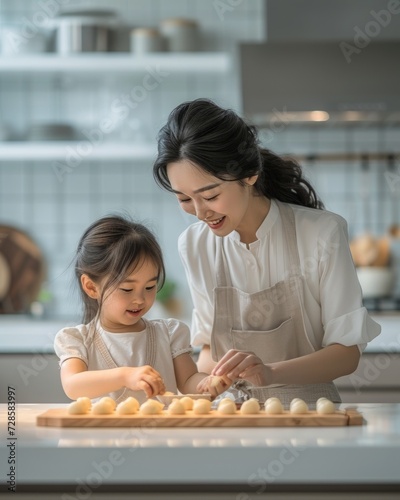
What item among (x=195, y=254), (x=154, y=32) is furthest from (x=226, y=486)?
(x=154, y=32)

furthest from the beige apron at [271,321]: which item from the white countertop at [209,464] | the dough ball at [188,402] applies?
the white countertop at [209,464]

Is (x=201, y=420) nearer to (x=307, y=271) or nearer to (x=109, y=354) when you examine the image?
(x=109, y=354)

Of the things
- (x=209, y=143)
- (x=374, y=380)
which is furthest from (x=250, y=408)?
(x=374, y=380)

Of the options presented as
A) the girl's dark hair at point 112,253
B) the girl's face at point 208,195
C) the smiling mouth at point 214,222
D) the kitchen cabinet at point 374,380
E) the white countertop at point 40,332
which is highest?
the girl's face at point 208,195

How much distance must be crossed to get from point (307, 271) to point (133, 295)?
15.0 inches

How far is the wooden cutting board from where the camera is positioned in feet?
4.04

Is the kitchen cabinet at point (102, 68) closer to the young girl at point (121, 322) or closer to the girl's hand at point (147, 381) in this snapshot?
the young girl at point (121, 322)

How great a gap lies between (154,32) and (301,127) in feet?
2.38

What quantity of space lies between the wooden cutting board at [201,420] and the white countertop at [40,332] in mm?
1791

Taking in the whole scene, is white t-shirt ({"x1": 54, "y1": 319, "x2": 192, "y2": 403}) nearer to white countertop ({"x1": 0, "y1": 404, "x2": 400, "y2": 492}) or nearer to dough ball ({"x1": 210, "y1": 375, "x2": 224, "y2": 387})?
dough ball ({"x1": 210, "y1": 375, "x2": 224, "y2": 387})

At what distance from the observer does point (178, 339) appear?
183 centimetres

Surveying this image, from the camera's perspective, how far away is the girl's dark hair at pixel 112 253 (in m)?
1.69

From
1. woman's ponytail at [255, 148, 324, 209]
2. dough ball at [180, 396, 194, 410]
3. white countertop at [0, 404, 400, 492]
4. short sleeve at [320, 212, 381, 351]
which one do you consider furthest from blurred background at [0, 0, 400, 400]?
white countertop at [0, 404, 400, 492]

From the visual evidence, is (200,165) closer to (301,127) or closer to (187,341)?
(187,341)
